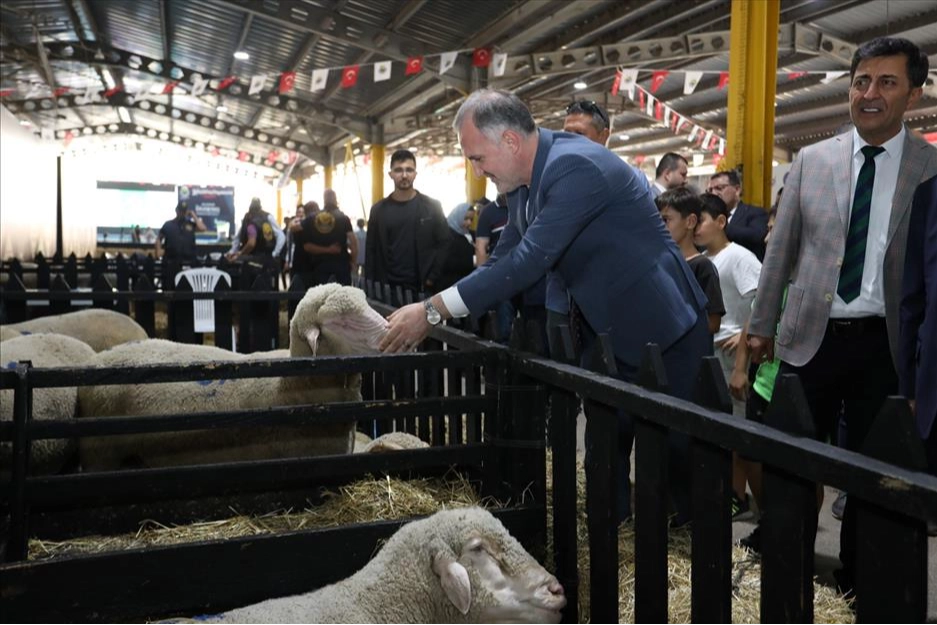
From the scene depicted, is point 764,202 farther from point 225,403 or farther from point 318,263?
point 225,403

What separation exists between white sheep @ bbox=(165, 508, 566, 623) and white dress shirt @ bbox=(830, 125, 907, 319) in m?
1.57

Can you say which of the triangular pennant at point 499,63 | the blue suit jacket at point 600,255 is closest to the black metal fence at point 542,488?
the blue suit jacket at point 600,255

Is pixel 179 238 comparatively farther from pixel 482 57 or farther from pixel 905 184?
pixel 905 184

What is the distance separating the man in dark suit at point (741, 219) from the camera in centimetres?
524

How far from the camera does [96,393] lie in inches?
124

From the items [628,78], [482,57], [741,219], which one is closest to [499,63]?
[482,57]

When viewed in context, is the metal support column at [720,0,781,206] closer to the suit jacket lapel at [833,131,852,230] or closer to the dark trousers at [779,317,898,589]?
the suit jacket lapel at [833,131,852,230]

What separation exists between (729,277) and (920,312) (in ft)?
5.76

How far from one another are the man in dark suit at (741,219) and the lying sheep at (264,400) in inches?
122

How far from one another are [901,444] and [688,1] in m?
10.3

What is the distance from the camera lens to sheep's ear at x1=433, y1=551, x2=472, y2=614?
1.53 metres

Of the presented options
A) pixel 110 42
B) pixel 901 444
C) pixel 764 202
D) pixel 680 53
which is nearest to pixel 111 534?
pixel 901 444

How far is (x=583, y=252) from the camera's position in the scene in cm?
248

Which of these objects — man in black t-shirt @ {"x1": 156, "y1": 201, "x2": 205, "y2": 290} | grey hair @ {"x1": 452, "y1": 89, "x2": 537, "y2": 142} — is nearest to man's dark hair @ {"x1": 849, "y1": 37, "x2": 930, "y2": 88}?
Result: grey hair @ {"x1": 452, "y1": 89, "x2": 537, "y2": 142}
